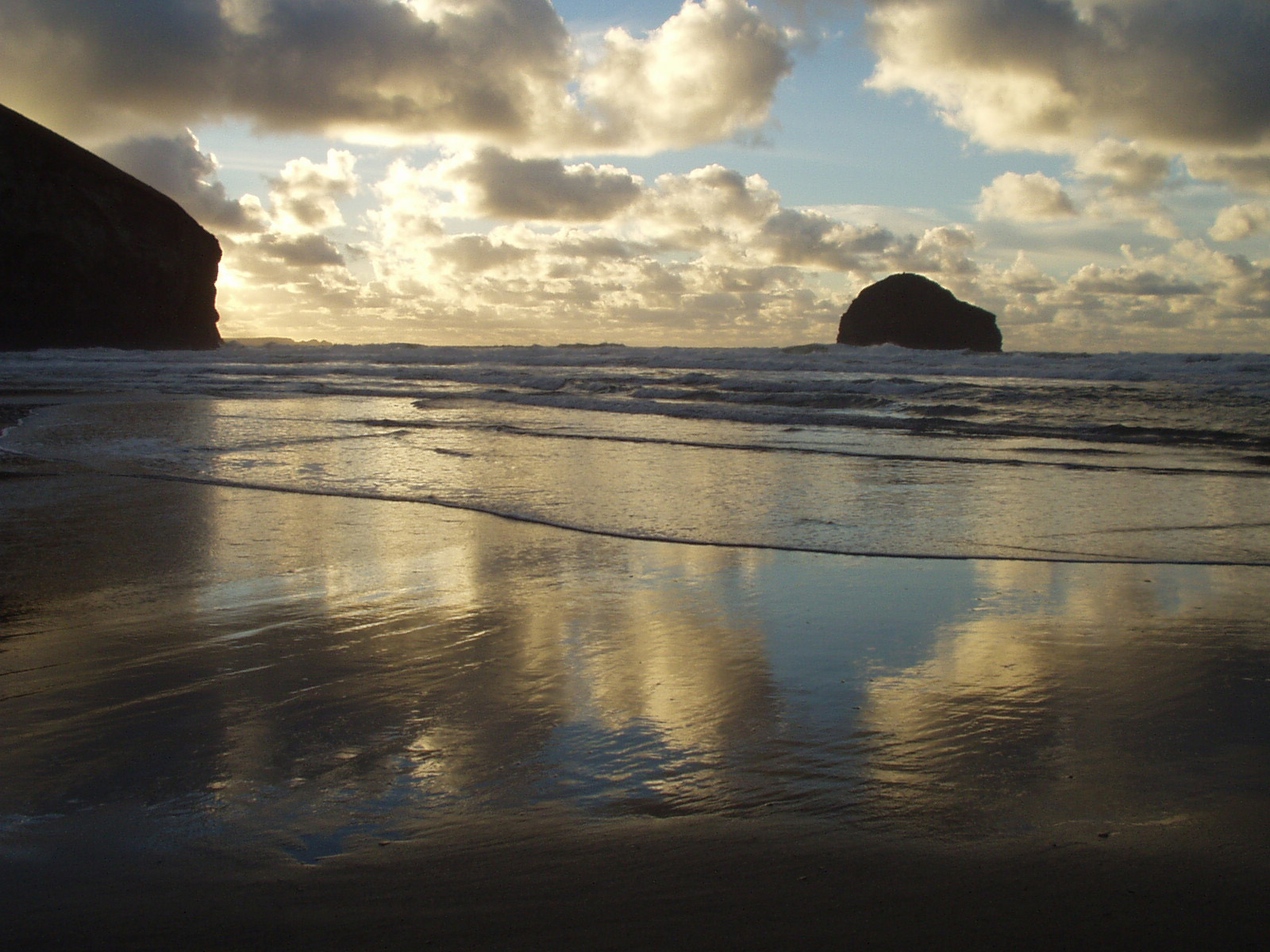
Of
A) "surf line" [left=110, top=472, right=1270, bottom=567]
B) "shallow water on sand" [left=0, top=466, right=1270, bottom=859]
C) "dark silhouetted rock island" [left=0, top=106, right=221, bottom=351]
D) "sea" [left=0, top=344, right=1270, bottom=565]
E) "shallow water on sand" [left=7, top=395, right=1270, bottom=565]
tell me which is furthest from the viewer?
"dark silhouetted rock island" [left=0, top=106, right=221, bottom=351]

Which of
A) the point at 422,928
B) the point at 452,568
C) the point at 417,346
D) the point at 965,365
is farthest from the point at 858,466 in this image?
the point at 417,346

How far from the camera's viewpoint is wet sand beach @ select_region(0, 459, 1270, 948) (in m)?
1.92

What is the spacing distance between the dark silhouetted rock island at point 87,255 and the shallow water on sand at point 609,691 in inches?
2057

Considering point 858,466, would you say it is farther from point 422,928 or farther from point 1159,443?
point 422,928

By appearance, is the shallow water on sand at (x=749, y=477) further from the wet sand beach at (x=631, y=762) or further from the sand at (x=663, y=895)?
the sand at (x=663, y=895)

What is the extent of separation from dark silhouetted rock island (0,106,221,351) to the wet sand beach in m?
53.1

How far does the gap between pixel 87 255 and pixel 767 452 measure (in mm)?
52489

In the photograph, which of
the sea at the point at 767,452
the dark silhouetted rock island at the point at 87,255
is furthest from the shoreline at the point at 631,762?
the dark silhouetted rock island at the point at 87,255

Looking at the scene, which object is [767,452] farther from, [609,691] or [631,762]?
[631,762]

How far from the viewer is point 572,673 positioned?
11.1 ft

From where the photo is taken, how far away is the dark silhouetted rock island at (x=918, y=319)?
74438mm

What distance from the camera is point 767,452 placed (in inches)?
425

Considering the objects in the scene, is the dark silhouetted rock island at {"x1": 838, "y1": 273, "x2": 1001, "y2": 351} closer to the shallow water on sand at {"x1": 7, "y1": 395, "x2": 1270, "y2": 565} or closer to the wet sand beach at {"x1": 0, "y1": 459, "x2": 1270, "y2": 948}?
the shallow water on sand at {"x1": 7, "y1": 395, "x2": 1270, "y2": 565}

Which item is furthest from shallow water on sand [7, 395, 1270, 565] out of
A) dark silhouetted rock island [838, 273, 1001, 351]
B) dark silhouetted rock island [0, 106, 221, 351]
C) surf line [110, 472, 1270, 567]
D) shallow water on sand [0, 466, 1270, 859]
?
dark silhouetted rock island [838, 273, 1001, 351]
